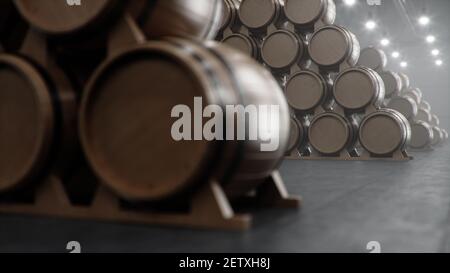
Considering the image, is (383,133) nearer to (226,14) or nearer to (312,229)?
(226,14)

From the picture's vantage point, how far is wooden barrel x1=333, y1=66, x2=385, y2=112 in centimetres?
779

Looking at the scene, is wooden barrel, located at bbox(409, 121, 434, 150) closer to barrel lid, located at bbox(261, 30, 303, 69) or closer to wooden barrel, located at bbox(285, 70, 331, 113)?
wooden barrel, located at bbox(285, 70, 331, 113)

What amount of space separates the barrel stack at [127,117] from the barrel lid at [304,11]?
523 centimetres

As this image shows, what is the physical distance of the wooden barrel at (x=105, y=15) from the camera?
2.57m

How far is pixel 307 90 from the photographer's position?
25.7 ft

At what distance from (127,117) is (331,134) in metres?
5.67

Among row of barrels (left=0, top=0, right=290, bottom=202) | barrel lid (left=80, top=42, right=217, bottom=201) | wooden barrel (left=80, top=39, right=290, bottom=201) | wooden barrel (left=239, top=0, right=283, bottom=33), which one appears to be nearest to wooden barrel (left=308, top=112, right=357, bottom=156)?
wooden barrel (left=239, top=0, right=283, bottom=33)

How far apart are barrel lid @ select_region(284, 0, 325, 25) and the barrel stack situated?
5.23 meters

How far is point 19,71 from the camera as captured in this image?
266cm

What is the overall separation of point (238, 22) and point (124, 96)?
19.0ft

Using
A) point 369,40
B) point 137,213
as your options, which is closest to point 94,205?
point 137,213

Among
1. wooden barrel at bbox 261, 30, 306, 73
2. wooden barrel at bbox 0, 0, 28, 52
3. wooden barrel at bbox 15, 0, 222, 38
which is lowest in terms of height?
wooden barrel at bbox 15, 0, 222, 38

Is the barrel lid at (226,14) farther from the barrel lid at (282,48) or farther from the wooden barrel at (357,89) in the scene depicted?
the wooden barrel at (357,89)

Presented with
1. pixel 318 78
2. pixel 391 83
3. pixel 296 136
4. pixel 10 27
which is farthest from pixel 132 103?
pixel 391 83
